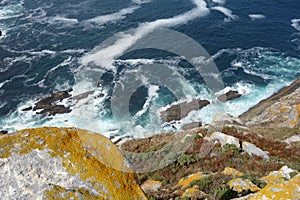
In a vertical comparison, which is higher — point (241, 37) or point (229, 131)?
point (229, 131)

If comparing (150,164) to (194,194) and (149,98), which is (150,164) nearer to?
(194,194)

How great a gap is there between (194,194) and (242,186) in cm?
205

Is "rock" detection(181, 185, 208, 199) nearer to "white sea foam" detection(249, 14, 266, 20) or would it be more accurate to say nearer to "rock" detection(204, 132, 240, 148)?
"rock" detection(204, 132, 240, 148)

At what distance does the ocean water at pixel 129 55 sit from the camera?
170ft

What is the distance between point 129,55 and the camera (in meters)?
65.7

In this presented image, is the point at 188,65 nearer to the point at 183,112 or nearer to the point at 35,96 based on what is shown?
the point at 183,112

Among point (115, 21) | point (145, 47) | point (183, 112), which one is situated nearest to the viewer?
point (183, 112)

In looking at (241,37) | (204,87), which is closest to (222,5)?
(241,37)

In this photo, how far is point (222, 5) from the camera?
87.4 m

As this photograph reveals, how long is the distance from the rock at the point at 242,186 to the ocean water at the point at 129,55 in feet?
109

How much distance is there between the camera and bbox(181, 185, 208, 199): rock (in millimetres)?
13484

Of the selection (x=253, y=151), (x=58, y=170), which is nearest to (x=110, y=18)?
(x=253, y=151)

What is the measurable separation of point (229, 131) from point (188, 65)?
3705 centimetres

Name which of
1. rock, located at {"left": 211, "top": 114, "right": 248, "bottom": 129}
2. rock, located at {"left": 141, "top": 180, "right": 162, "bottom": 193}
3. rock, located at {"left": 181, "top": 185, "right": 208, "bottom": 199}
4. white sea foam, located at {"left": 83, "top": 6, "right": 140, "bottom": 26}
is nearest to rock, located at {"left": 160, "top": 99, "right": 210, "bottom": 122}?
rock, located at {"left": 211, "top": 114, "right": 248, "bottom": 129}
